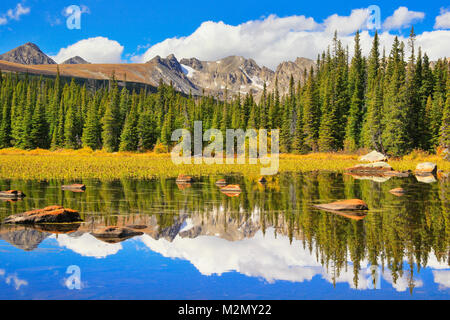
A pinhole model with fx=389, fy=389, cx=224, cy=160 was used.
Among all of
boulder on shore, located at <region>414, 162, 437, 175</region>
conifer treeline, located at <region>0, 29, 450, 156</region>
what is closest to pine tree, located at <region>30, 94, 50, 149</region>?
conifer treeline, located at <region>0, 29, 450, 156</region>

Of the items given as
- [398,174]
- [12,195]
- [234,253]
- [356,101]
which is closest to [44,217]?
[12,195]

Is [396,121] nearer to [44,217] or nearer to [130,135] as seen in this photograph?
[130,135]

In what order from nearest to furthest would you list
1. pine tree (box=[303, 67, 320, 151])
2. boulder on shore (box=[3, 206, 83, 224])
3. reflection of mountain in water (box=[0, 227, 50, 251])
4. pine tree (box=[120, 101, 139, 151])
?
1. reflection of mountain in water (box=[0, 227, 50, 251])
2. boulder on shore (box=[3, 206, 83, 224])
3. pine tree (box=[303, 67, 320, 151])
4. pine tree (box=[120, 101, 139, 151])

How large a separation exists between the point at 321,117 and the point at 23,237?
66.6 meters

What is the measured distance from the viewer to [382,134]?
60.3m

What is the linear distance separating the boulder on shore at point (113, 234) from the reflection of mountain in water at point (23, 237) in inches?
63.6

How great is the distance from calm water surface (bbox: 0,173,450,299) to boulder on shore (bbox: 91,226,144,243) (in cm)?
28

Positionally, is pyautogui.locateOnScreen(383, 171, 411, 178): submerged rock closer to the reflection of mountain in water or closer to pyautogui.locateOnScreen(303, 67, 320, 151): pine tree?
the reflection of mountain in water

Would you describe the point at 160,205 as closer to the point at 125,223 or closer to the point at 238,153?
the point at 125,223

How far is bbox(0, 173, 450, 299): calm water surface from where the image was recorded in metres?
8.00

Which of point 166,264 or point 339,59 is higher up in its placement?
point 339,59
